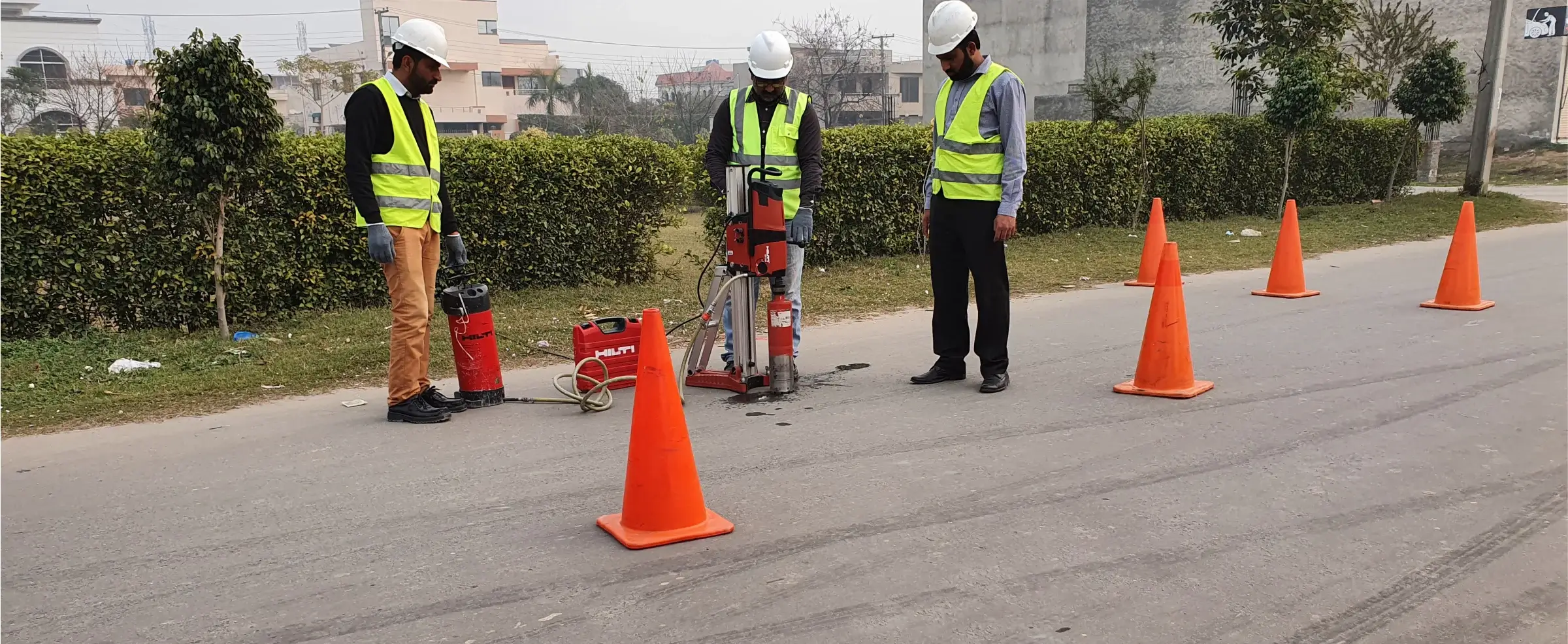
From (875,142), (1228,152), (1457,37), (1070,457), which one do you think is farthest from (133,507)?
(1457,37)

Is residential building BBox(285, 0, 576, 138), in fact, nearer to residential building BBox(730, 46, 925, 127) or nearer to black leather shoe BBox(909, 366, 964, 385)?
residential building BBox(730, 46, 925, 127)

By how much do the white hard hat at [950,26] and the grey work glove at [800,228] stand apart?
1.09 meters

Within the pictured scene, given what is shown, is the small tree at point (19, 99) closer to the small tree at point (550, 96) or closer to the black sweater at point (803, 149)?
the small tree at point (550, 96)

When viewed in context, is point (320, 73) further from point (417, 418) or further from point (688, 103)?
point (417, 418)

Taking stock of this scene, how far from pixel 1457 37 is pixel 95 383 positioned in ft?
102

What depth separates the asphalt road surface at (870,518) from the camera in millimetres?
3045

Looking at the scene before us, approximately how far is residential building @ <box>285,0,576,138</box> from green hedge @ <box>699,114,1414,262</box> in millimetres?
55527

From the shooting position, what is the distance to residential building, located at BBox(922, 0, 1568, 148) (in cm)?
2712

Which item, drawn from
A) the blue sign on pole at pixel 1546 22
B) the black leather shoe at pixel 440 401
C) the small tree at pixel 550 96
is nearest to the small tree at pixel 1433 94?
the blue sign on pole at pixel 1546 22

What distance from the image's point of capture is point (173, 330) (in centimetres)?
766

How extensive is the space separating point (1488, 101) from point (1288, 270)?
12190 mm

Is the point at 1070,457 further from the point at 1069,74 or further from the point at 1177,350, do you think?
the point at 1069,74

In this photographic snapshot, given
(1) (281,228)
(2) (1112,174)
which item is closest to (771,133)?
(1) (281,228)

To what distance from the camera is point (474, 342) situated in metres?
5.56
